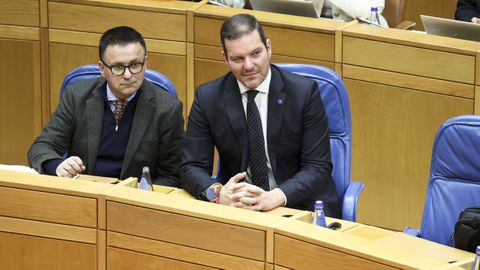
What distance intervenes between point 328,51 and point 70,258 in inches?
76.4

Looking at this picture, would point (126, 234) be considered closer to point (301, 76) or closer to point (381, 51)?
point (301, 76)

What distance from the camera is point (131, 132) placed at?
4.04m

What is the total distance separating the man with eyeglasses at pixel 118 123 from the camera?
4004 millimetres

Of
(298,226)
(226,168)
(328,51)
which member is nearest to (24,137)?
(328,51)

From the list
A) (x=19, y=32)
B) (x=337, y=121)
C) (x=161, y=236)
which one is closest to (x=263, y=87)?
(x=337, y=121)

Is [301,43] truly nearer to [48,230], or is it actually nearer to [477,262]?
[48,230]

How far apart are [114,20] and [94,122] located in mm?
1515

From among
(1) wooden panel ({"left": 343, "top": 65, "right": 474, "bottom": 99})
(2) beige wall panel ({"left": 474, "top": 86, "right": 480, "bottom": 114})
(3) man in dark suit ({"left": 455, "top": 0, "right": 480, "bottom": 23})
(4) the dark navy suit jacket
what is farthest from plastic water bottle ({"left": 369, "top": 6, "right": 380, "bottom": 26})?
(4) the dark navy suit jacket

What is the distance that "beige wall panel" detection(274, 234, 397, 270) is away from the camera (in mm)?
2869

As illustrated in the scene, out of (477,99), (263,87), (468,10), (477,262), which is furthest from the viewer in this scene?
(468,10)

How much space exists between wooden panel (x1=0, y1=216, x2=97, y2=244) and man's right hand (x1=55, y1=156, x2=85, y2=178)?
0.32m

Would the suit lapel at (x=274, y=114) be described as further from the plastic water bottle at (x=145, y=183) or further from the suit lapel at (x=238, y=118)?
the plastic water bottle at (x=145, y=183)

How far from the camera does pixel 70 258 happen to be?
11.3 feet

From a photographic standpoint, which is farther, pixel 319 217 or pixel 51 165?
pixel 51 165
